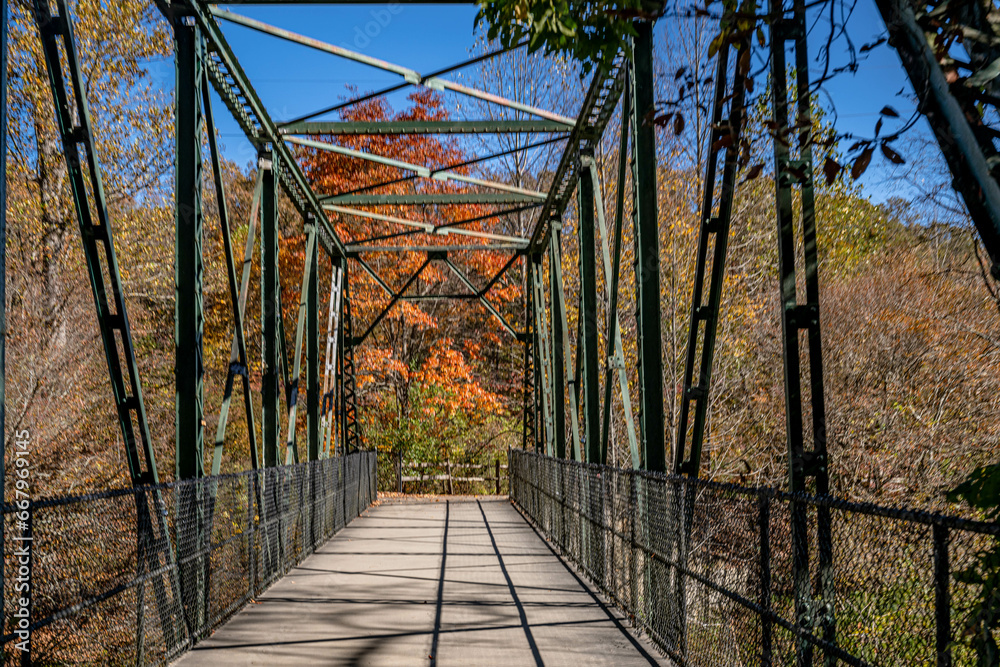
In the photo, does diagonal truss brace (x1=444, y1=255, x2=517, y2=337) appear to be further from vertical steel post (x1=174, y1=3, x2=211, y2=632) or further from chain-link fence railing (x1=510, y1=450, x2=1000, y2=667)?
vertical steel post (x1=174, y1=3, x2=211, y2=632)

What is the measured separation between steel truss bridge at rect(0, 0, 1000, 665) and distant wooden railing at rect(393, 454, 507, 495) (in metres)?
11.7

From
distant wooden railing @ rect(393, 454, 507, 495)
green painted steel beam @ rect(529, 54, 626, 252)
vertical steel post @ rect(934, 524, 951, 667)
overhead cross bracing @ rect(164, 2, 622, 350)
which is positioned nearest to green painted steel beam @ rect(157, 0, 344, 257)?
overhead cross bracing @ rect(164, 2, 622, 350)

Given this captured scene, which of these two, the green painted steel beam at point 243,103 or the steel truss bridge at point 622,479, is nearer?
the steel truss bridge at point 622,479

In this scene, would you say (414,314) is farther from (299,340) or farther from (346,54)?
(346,54)

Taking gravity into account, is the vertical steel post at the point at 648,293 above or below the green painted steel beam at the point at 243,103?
below

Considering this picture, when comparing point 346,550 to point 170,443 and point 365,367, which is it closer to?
point 170,443

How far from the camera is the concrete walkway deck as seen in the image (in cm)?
588

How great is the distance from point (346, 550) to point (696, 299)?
7.38 metres

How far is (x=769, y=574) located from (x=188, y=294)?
4.82 metres

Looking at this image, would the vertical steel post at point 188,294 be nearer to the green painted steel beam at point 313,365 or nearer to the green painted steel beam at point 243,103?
the green painted steel beam at point 243,103

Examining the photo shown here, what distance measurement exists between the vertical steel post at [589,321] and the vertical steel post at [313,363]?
17.0ft

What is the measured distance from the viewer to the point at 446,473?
2652 cm

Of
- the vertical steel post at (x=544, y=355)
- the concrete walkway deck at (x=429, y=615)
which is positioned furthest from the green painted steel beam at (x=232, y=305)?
the vertical steel post at (x=544, y=355)

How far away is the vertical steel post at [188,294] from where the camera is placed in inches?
271
